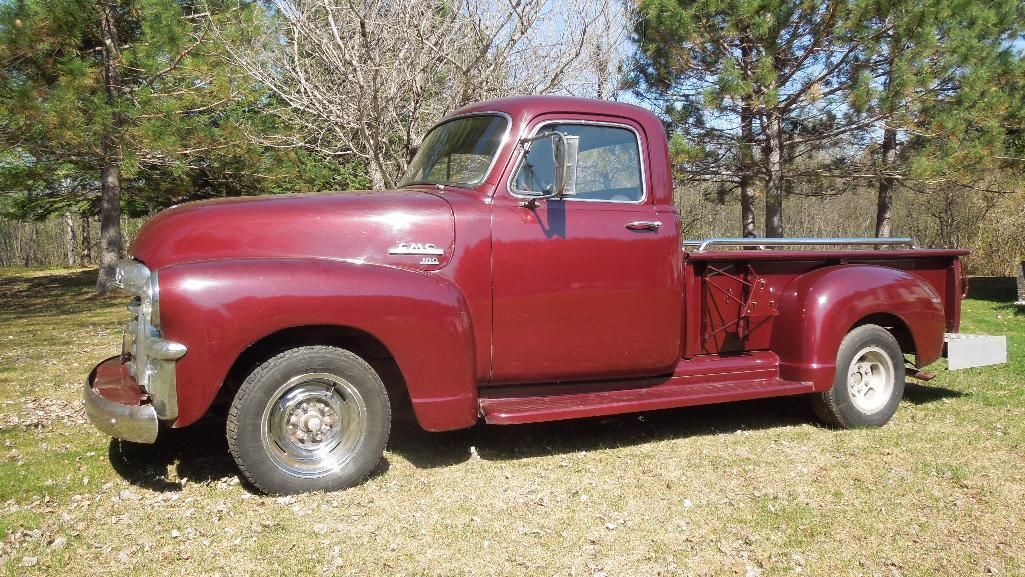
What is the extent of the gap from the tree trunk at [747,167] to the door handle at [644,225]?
8.54m

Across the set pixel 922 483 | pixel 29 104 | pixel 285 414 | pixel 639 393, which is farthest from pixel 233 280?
pixel 29 104

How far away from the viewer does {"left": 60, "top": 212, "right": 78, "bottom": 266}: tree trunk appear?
3200cm

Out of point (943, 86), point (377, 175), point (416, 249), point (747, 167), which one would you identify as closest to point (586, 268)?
point (416, 249)

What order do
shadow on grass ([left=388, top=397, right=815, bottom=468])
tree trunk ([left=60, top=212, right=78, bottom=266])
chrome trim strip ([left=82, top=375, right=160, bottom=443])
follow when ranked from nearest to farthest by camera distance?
chrome trim strip ([left=82, top=375, right=160, bottom=443]), shadow on grass ([left=388, top=397, right=815, bottom=468]), tree trunk ([left=60, top=212, right=78, bottom=266])

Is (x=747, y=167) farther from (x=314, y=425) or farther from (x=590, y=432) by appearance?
(x=314, y=425)

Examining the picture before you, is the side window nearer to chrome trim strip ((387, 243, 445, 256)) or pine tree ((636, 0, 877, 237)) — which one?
chrome trim strip ((387, 243, 445, 256))

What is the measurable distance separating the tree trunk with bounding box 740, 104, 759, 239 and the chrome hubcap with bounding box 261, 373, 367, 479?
1028 centimetres

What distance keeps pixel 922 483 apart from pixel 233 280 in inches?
154

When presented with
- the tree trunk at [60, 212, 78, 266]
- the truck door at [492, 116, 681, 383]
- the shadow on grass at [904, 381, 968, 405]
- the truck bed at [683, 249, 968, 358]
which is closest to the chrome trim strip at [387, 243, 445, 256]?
the truck door at [492, 116, 681, 383]

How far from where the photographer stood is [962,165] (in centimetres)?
1275

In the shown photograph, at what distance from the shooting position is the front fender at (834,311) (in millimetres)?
5145

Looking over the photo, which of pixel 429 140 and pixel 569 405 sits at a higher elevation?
pixel 429 140

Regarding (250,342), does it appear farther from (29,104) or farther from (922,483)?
(29,104)

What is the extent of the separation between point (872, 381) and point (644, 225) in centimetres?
227
